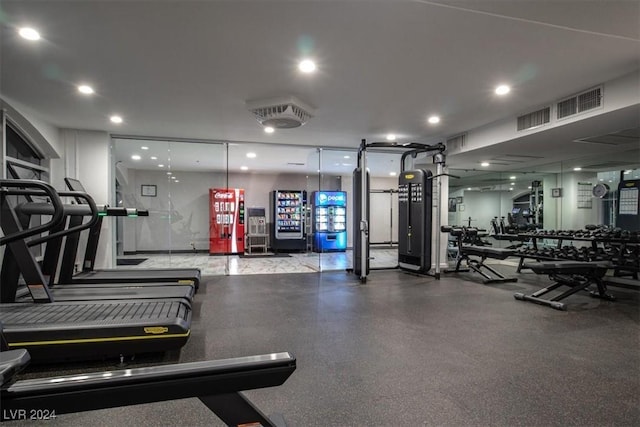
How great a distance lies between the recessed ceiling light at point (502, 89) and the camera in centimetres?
369

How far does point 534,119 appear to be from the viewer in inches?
178

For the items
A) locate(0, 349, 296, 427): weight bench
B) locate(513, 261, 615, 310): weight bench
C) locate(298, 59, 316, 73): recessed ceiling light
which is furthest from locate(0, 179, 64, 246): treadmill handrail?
locate(513, 261, 615, 310): weight bench

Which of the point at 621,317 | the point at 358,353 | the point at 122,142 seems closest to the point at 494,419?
the point at 358,353

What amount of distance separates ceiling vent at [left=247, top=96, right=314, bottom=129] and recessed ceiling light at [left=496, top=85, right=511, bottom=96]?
90.4 inches

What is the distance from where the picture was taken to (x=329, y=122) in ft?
16.9

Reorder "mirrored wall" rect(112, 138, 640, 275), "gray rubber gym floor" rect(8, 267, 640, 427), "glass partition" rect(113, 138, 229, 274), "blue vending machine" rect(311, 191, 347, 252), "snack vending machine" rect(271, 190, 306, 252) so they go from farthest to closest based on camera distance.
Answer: "snack vending machine" rect(271, 190, 306, 252), "blue vending machine" rect(311, 191, 347, 252), "mirrored wall" rect(112, 138, 640, 275), "glass partition" rect(113, 138, 229, 274), "gray rubber gym floor" rect(8, 267, 640, 427)

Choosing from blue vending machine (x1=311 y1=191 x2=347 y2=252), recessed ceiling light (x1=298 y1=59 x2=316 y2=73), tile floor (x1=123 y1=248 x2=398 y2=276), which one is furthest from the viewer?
blue vending machine (x1=311 y1=191 x2=347 y2=252)

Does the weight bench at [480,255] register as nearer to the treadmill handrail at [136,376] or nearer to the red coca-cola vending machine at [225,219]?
the treadmill handrail at [136,376]

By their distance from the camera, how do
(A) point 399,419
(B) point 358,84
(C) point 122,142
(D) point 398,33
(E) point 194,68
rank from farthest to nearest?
1. (C) point 122,142
2. (B) point 358,84
3. (E) point 194,68
4. (D) point 398,33
5. (A) point 399,419

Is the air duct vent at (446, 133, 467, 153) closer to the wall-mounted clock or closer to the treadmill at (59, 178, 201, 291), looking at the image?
the wall-mounted clock

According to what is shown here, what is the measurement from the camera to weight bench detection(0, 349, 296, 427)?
121 cm

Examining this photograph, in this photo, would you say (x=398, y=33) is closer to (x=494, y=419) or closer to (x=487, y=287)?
(x=494, y=419)

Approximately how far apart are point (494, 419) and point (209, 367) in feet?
5.60

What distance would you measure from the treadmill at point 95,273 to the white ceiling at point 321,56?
1618mm
